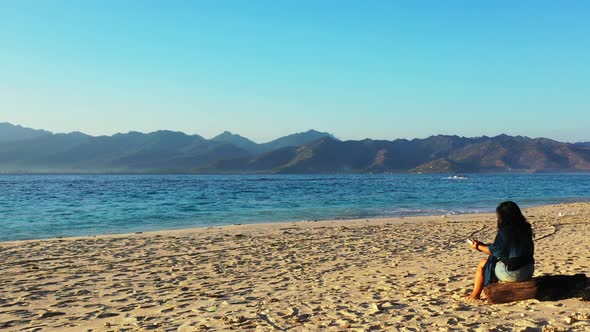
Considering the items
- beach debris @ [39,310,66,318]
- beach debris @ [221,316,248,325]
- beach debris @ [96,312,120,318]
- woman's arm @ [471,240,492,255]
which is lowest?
beach debris @ [39,310,66,318]

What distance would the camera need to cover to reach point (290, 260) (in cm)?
1177

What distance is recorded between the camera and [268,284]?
906 cm

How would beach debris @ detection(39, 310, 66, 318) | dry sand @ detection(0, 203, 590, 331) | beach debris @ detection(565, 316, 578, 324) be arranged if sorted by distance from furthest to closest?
1. beach debris @ detection(39, 310, 66, 318)
2. dry sand @ detection(0, 203, 590, 331)
3. beach debris @ detection(565, 316, 578, 324)

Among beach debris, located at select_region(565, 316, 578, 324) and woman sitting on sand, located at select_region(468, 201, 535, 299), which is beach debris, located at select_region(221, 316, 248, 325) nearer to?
woman sitting on sand, located at select_region(468, 201, 535, 299)

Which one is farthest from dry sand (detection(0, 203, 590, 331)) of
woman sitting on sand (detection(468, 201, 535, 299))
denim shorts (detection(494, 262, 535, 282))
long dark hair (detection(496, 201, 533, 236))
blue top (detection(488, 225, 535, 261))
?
long dark hair (detection(496, 201, 533, 236))

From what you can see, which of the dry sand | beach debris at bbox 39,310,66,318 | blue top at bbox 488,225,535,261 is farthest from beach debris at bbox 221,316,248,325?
blue top at bbox 488,225,535,261

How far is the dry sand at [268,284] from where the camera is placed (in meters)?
6.41

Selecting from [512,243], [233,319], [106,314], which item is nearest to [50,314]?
[106,314]

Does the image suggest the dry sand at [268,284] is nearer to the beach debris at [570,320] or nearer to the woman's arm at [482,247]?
the beach debris at [570,320]

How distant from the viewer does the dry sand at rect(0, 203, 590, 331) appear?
253 inches

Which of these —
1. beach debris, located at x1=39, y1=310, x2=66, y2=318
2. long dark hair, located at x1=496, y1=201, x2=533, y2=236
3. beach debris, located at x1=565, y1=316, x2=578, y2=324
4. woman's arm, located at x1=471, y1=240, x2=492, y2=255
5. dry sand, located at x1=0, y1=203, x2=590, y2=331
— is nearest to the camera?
beach debris, located at x1=565, y1=316, x2=578, y2=324

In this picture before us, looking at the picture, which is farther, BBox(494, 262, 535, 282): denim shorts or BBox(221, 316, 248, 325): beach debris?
BBox(494, 262, 535, 282): denim shorts

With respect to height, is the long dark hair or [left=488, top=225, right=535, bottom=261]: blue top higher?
the long dark hair

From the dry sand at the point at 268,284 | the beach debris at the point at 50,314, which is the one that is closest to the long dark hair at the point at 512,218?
the dry sand at the point at 268,284
